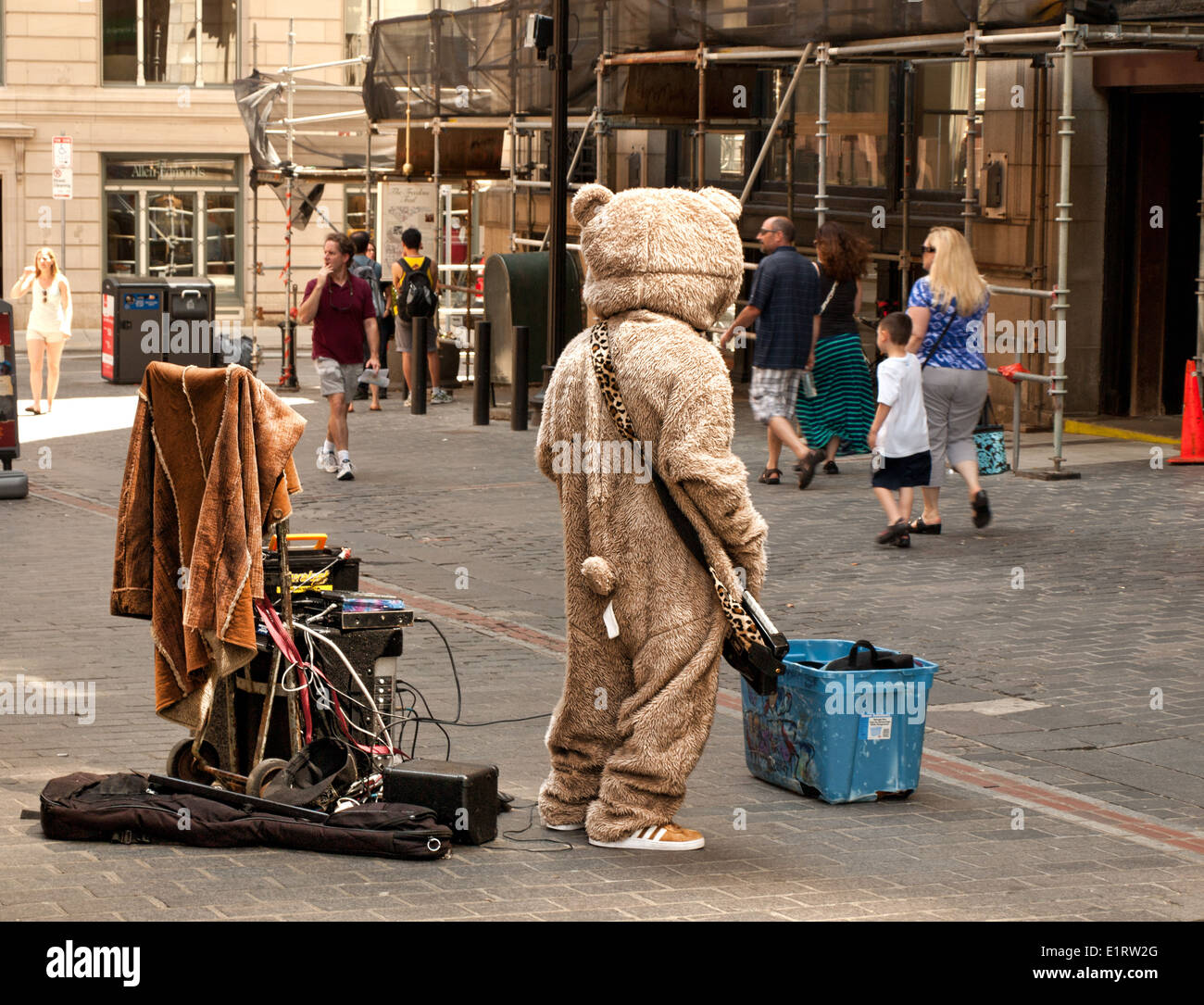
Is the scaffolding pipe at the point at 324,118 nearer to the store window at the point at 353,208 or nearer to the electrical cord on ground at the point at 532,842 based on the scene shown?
the store window at the point at 353,208

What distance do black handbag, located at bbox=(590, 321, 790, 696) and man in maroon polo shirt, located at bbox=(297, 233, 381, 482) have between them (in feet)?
28.8

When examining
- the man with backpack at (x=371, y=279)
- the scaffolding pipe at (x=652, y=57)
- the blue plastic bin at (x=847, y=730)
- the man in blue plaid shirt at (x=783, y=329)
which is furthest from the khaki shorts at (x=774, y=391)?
the blue plastic bin at (x=847, y=730)

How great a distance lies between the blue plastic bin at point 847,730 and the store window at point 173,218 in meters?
26.7

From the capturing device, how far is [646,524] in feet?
19.2

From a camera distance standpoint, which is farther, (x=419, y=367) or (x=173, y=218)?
(x=173, y=218)

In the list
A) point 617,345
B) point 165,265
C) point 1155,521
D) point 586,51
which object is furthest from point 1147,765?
point 165,265

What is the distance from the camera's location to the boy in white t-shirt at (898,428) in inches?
447

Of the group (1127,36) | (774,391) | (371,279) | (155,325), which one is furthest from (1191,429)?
(155,325)

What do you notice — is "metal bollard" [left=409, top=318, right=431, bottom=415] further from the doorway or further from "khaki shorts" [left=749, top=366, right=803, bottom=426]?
the doorway

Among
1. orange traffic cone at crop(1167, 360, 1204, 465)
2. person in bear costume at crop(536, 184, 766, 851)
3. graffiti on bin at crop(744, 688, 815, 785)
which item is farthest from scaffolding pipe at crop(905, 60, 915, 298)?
person in bear costume at crop(536, 184, 766, 851)

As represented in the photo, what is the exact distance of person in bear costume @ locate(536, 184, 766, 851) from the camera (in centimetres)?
578

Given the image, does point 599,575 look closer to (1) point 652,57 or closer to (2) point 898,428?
(2) point 898,428

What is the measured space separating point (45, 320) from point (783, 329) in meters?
9.17

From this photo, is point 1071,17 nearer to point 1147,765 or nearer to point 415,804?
point 1147,765
